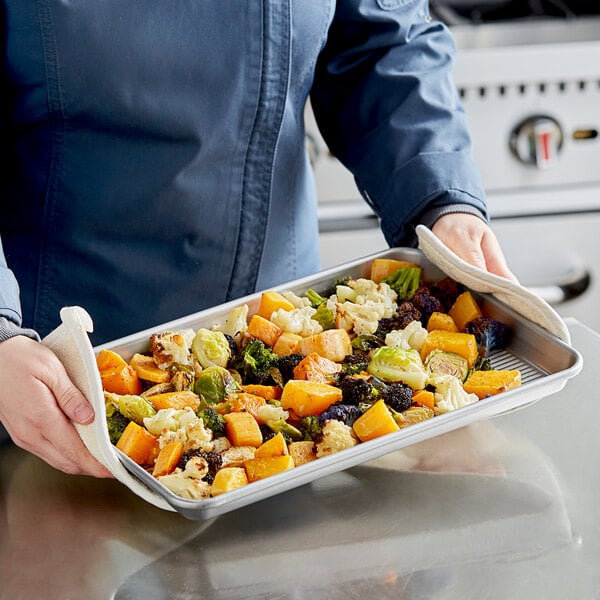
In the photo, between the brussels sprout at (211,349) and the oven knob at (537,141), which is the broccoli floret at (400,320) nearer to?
the brussels sprout at (211,349)

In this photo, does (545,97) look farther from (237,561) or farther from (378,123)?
(237,561)

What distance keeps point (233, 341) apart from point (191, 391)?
9 centimetres

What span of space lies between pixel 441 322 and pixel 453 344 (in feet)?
0.15

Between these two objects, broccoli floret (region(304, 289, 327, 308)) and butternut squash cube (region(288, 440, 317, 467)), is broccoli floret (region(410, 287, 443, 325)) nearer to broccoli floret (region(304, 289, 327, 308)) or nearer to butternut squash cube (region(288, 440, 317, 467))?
broccoli floret (region(304, 289, 327, 308))

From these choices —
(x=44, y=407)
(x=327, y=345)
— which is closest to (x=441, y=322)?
(x=327, y=345)

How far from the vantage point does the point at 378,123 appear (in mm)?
1523

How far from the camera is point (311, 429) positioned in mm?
988

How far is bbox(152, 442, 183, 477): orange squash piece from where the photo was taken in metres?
0.94

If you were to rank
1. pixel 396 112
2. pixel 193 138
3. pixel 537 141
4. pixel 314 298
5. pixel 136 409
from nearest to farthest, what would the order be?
pixel 136 409
pixel 314 298
pixel 193 138
pixel 396 112
pixel 537 141

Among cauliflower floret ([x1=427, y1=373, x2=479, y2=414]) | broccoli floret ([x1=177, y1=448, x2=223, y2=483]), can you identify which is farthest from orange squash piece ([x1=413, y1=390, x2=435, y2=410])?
broccoli floret ([x1=177, y1=448, x2=223, y2=483])

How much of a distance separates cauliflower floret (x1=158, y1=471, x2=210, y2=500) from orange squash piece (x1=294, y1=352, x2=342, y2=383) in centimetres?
19

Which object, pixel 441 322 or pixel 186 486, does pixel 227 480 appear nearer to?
pixel 186 486

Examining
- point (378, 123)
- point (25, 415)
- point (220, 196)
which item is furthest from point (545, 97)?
point (25, 415)

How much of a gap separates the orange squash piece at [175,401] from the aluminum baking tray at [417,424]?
0.10 metres
